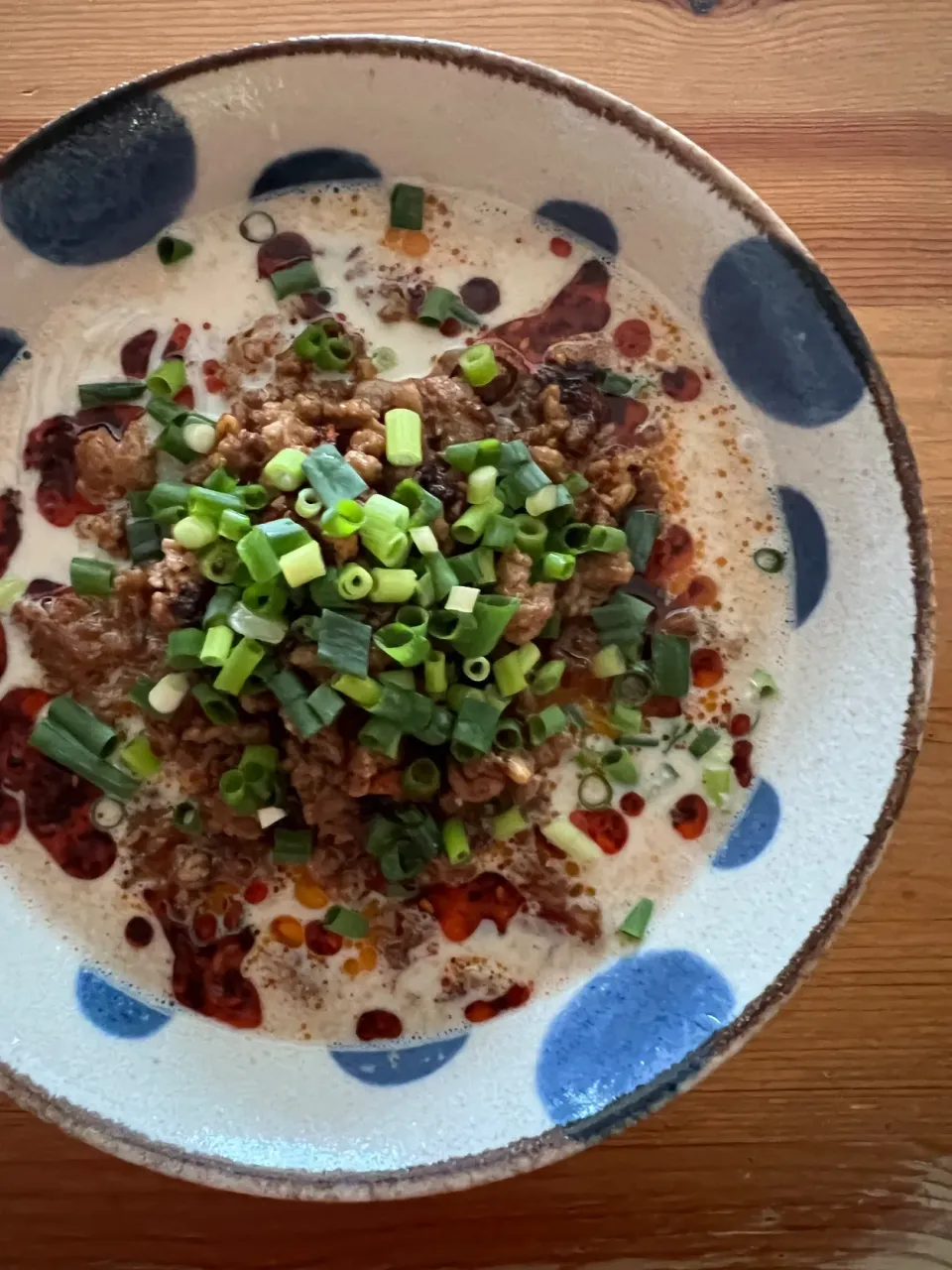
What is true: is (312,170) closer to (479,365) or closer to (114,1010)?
(479,365)

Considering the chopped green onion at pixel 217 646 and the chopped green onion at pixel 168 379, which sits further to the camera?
the chopped green onion at pixel 168 379

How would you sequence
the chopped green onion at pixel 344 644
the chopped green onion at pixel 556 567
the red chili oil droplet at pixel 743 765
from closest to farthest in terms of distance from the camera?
the chopped green onion at pixel 344 644 → the chopped green onion at pixel 556 567 → the red chili oil droplet at pixel 743 765

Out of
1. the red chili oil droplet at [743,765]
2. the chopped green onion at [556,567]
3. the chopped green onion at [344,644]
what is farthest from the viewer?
the red chili oil droplet at [743,765]

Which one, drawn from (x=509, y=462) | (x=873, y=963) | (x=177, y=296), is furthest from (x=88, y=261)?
(x=873, y=963)

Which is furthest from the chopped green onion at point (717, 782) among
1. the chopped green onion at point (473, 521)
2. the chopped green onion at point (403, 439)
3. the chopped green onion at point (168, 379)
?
the chopped green onion at point (168, 379)

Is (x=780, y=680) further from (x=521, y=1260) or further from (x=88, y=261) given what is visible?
(x=88, y=261)

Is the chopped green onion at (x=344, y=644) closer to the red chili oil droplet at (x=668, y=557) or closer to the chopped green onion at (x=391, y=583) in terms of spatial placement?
the chopped green onion at (x=391, y=583)

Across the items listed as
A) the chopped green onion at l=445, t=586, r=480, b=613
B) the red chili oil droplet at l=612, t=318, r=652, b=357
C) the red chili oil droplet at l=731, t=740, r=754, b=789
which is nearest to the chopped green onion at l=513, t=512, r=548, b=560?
the chopped green onion at l=445, t=586, r=480, b=613
